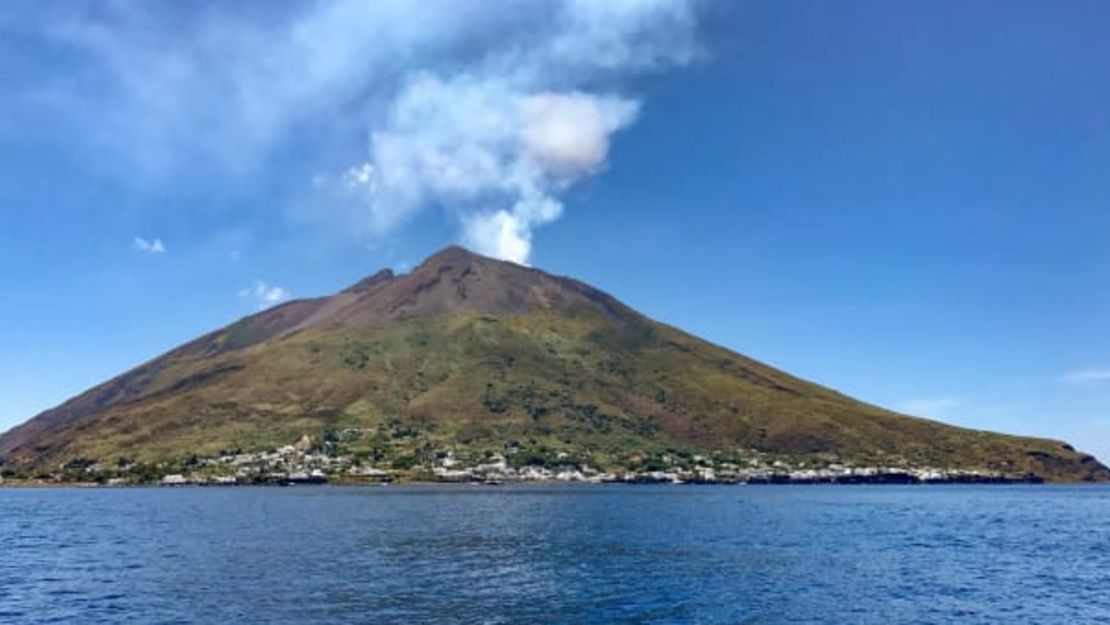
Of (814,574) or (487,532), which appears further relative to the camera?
(487,532)

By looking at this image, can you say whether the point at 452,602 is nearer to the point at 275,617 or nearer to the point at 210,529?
the point at 275,617

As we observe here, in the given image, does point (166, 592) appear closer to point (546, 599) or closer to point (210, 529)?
point (546, 599)

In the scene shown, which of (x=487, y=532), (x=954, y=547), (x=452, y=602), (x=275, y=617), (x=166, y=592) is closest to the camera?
(x=275, y=617)

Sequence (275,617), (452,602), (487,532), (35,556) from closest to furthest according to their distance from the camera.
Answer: (275,617) → (452,602) → (35,556) → (487,532)

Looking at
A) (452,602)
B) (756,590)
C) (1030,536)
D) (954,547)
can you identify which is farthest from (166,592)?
(1030,536)

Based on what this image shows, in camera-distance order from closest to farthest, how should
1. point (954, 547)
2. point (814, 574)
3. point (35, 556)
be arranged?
point (814, 574) < point (35, 556) < point (954, 547)

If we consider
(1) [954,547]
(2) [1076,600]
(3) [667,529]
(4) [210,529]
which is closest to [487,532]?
(3) [667,529]
